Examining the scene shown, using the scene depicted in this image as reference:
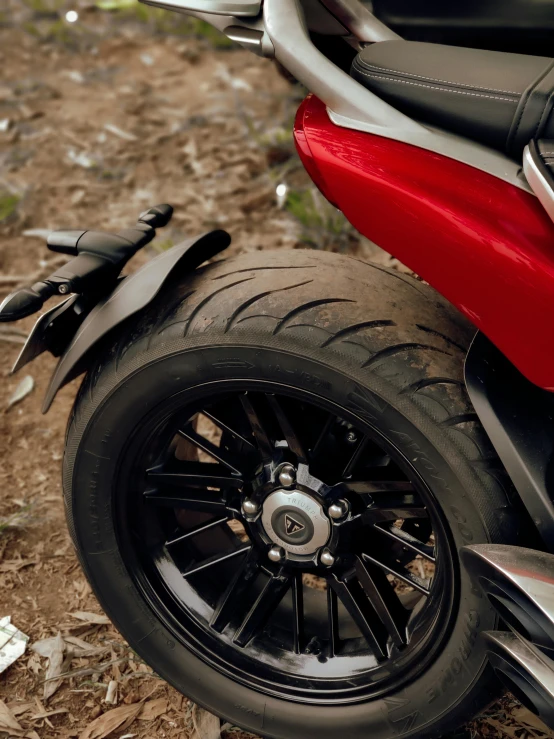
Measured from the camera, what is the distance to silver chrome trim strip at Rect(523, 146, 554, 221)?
41.2 inches

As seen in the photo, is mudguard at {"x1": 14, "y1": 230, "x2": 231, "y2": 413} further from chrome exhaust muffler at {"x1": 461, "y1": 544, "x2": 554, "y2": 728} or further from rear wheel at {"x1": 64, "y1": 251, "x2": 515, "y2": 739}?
chrome exhaust muffler at {"x1": 461, "y1": 544, "x2": 554, "y2": 728}

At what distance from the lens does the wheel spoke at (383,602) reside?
1.49 m

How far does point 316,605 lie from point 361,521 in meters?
0.41

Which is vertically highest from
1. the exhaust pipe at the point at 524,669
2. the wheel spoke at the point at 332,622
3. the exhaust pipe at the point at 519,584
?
the exhaust pipe at the point at 519,584

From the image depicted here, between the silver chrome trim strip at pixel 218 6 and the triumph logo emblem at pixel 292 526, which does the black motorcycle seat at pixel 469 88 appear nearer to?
the silver chrome trim strip at pixel 218 6

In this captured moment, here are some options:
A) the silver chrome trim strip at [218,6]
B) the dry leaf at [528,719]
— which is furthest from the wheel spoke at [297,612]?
the silver chrome trim strip at [218,6]

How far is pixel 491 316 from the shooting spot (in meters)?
1.17

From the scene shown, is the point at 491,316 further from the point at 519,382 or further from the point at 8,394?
the point at 8,394

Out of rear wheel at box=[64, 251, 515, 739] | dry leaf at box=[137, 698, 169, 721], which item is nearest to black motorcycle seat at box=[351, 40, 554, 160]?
rear wheel at box=[64, 251, 515, 739]

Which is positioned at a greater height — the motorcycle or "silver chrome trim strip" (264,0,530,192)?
"silver chrome trim strip" (264,0,530,192)

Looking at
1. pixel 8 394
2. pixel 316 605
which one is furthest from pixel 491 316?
pixel 8 394

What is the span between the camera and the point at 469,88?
1.18 metres

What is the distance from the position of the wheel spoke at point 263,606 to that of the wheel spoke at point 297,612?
17 mm

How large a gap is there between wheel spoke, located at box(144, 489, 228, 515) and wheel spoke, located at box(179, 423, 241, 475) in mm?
70
